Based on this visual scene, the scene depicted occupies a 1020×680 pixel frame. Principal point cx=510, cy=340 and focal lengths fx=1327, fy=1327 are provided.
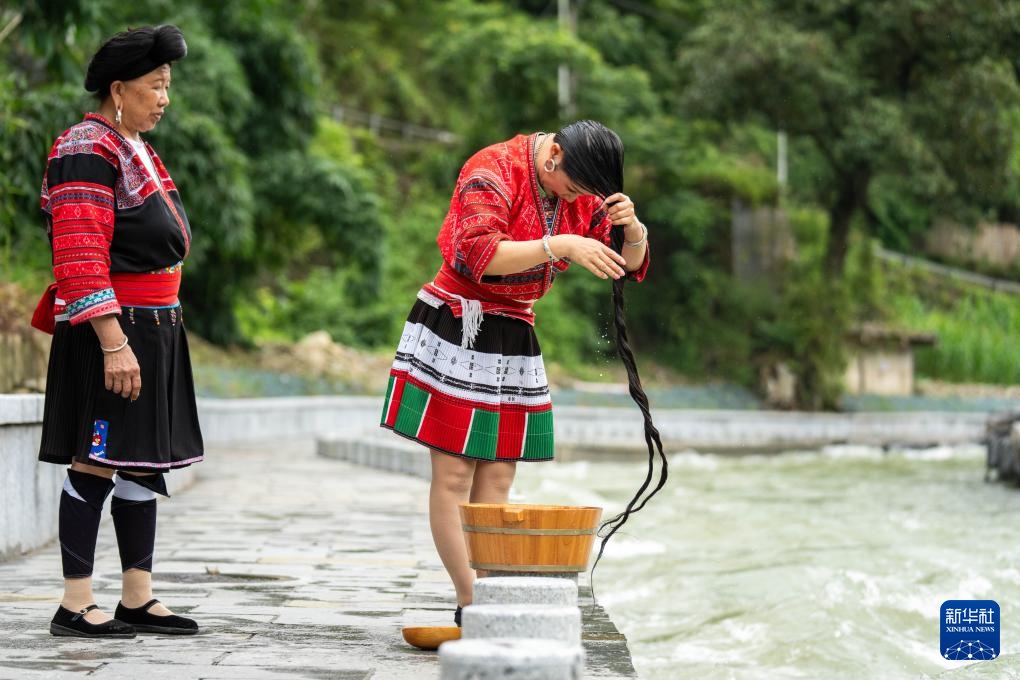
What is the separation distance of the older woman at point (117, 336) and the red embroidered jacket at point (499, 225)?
0.85 meters

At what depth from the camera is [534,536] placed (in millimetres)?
3297

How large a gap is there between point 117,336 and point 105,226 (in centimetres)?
32

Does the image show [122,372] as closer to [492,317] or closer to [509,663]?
[492,317]

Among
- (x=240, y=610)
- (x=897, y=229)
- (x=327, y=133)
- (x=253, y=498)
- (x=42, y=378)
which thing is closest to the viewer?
(x=240, y=610)

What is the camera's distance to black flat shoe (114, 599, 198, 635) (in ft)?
12.8

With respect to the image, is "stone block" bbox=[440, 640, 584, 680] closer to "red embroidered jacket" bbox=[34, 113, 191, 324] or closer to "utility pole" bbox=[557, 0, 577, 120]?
"red embroidered jacket" bbox=[34, 113, 191, 324]

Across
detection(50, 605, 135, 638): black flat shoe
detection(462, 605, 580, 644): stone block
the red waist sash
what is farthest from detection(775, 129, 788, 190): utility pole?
detection(462, 605, 580, 644): stone block

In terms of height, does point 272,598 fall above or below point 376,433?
above

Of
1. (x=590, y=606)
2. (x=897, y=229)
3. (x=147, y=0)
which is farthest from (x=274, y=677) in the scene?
(x=897, y=229)

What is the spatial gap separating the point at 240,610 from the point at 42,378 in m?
3.53

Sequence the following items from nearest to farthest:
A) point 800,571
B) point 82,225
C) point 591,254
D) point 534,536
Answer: point 534,536
point 591,254
point 82,225
point 800,571

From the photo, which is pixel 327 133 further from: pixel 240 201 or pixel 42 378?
pixel 42 378

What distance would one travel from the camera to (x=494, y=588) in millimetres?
2771

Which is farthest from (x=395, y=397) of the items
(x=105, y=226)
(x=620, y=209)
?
(x=105, y=226)
